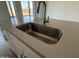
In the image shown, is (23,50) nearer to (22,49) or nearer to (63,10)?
(22,49)

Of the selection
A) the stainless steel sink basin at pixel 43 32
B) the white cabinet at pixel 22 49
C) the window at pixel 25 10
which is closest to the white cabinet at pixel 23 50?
the white cabinet at pixel 22 49

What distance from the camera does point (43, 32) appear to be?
1422mm

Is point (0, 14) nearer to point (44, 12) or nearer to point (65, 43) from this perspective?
point (44, 12)

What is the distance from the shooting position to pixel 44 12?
177 centimetres

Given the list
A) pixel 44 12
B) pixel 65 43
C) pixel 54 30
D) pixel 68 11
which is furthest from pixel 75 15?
pixel 65 43

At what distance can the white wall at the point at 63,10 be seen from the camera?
1.43 meters

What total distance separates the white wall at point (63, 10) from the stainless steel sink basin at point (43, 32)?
19.1 inches

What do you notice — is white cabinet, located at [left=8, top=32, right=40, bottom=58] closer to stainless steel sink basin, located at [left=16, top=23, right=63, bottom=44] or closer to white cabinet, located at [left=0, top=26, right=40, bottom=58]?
white cabinet, located at [left=0, top=26, right=40, bottom=58]

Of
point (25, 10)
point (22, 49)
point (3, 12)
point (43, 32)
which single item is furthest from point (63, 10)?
point (3, 12)


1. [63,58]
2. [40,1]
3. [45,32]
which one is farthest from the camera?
[40,1]

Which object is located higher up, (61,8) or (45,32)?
(61,8)

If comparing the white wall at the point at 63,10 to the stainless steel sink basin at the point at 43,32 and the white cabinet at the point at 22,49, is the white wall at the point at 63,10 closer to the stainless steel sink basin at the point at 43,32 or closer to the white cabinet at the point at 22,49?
the stainless steel sink basin at the point at 43,32

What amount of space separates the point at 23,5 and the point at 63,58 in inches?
61.6

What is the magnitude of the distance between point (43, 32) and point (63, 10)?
0.59 meters
